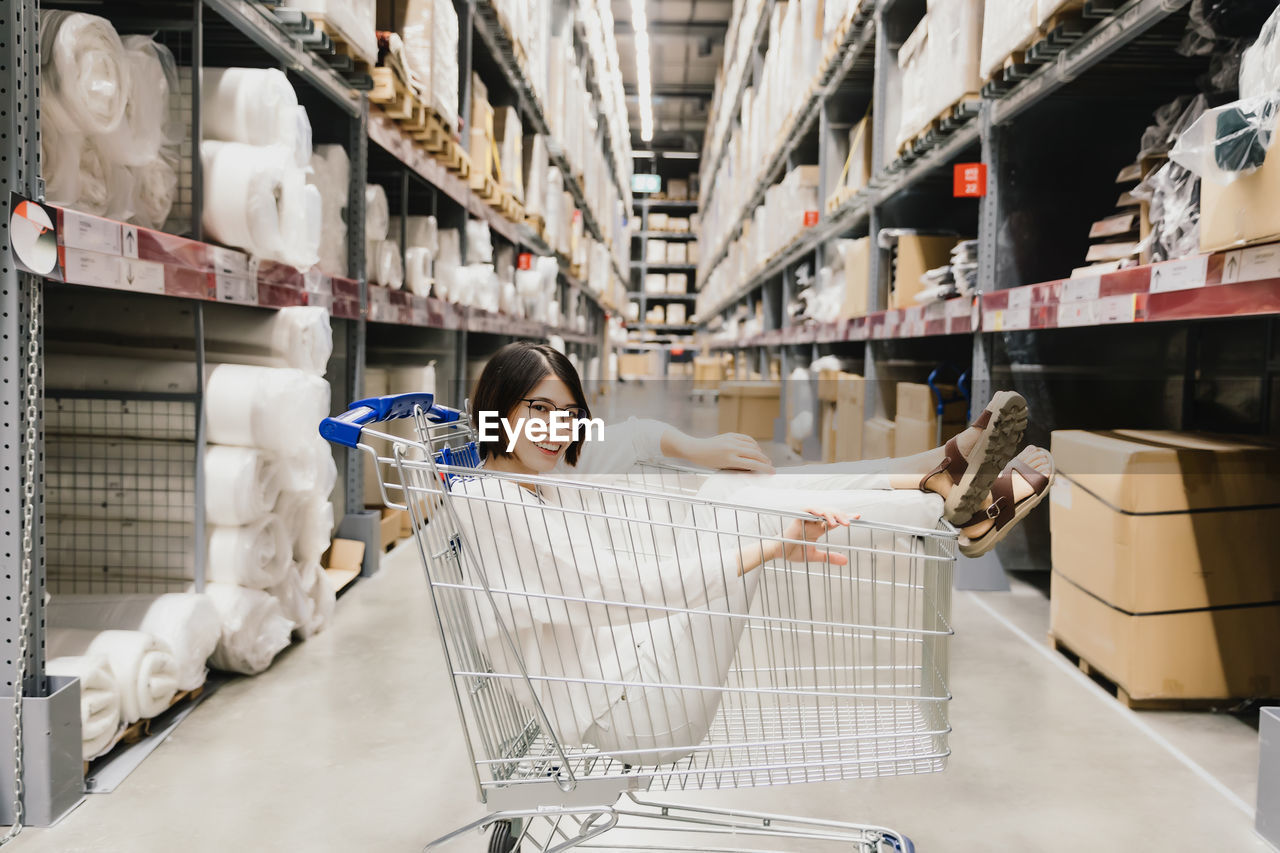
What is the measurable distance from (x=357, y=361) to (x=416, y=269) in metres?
0.89

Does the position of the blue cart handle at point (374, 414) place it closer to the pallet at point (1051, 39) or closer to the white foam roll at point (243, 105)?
the white foam roll at point (243, 105)

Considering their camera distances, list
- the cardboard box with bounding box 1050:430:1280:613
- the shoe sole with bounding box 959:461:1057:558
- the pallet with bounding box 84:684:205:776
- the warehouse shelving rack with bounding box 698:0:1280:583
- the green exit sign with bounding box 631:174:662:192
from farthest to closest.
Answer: the green exit sign with bounding box 631:174:662:192 → the warehouse shelving rack with bounding box 698:0:1280:583 → the cardboard box with bounding box 1050:430:1280:613 → the pallet with bounding box 84:684:205:776 → the shoe sole with bounding box 959:461:1057:558

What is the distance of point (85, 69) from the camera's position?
6.45 ft

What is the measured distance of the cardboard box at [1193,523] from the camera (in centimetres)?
244

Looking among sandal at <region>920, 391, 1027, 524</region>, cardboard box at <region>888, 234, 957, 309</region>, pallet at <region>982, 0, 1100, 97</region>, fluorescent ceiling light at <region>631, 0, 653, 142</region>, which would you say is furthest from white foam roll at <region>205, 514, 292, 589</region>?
fluorescent ceiling light at <region>631, 0, 653, 142</region>

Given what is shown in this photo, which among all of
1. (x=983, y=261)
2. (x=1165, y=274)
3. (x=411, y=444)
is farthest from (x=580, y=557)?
(x=983, y=261)

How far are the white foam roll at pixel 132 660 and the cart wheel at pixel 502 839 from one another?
1.06 m

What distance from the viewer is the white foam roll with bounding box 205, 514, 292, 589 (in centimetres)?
251

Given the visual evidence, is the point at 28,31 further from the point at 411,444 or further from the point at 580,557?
the point at 580,557

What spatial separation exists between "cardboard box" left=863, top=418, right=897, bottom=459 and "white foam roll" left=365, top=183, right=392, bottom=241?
2311mm

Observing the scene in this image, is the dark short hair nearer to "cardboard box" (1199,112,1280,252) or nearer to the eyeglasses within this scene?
the eyeglasses

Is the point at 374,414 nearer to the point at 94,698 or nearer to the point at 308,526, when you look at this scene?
the point at 94,698

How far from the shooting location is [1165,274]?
2.20 meters

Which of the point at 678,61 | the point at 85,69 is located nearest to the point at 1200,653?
the point at 85,69
